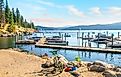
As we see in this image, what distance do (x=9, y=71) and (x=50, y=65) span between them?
4.78m

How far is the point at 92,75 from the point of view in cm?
2630

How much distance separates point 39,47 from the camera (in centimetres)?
8031

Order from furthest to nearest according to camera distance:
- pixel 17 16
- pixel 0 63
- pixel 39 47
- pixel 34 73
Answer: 1. pixel 17 16
2. pixel 39 47
3. pixel 0 63
4. pixel 34 73

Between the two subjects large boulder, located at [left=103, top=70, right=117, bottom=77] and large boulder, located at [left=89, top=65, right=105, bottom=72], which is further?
large boulder, located at [left=89, top=65, right=105, bottom=72]

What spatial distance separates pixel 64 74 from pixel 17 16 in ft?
500

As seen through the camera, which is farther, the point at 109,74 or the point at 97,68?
the point at 97,68

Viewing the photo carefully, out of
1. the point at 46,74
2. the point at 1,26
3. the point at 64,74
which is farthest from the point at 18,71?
the point at 1,26

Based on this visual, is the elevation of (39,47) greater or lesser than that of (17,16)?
lesser

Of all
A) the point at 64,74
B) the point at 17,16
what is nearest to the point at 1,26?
the point at 17,16

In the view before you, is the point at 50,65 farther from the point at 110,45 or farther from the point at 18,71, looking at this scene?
the point at 110,45

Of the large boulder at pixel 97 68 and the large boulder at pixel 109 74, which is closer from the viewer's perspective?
the large boulder at pixel 109 74

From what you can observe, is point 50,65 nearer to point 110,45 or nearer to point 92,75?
point 92,75

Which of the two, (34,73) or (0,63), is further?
(0,63)

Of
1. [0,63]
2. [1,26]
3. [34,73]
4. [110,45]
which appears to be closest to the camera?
[34,73]
